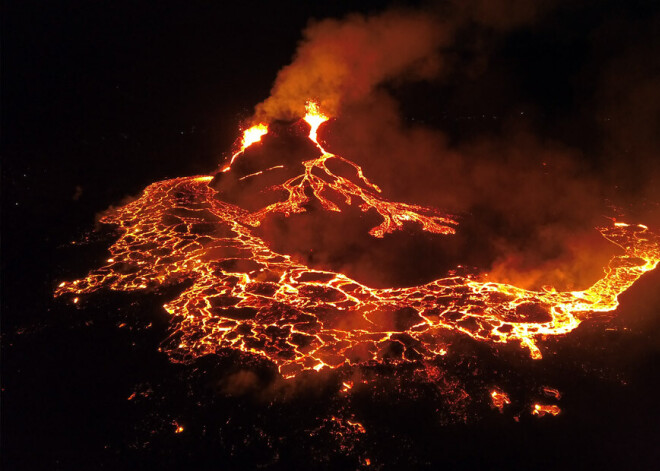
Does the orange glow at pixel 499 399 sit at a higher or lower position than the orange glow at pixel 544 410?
higher

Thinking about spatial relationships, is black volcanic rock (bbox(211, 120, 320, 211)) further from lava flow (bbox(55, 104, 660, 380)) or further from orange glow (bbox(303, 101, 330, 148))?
lava flow (bbox(55, 104, 660, 380))

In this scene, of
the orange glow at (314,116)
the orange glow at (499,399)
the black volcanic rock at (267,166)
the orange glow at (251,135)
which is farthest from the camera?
the orange glow at (314,116)

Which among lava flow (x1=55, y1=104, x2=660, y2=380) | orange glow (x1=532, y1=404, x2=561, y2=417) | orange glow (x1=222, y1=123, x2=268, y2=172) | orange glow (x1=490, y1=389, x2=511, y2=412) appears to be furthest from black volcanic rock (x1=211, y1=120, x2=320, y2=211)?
orange glow (x1=532, y1=404, x2=561, y2=417)

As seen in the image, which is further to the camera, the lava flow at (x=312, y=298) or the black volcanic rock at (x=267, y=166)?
the black volcanic rock at (x=267, y=166)

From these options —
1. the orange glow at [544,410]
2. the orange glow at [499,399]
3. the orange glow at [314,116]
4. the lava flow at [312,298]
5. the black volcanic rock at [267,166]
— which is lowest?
the orange glow at [544,410]

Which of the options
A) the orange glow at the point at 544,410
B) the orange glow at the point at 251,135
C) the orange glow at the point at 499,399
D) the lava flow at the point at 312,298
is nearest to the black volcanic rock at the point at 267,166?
the orange glow at the point at 251,135

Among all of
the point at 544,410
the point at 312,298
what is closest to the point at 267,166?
the point at 312,298

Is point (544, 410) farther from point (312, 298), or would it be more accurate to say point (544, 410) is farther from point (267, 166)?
point (267, 166)

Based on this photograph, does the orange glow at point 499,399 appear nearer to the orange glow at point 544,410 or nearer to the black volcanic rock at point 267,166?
the orange glow at point 544,410

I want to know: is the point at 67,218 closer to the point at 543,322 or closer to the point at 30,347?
the point at 30,347
